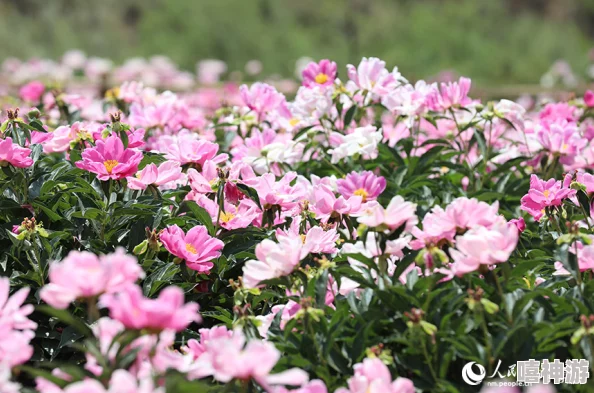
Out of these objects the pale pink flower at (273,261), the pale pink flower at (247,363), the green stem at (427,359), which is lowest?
the pale pink flower at (247,363)

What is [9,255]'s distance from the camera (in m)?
1.75

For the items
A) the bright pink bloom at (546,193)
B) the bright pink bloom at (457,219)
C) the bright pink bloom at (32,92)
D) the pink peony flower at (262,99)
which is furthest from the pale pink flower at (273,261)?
the bright pink bloom at (32,92)

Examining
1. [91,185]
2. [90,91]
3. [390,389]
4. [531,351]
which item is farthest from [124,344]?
[90,91]

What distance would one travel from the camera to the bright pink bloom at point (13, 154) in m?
1.66

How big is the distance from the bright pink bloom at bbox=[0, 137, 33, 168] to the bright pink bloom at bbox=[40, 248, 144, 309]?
0.66 metres

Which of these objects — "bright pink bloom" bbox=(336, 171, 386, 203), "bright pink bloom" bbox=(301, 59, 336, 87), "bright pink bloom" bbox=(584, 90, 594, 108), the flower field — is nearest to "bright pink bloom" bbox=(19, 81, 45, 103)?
the flower field

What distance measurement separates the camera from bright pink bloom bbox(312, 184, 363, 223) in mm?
1722

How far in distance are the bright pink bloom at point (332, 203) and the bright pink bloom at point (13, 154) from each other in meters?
0.66

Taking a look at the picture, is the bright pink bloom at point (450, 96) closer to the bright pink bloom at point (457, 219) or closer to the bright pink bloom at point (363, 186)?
the bright pink bloom at point (363, 186)

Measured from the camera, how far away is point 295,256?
1408 mm

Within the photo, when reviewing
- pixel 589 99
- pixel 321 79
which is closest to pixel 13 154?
pixel 321 79

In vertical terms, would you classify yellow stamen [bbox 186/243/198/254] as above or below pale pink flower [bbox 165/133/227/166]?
below

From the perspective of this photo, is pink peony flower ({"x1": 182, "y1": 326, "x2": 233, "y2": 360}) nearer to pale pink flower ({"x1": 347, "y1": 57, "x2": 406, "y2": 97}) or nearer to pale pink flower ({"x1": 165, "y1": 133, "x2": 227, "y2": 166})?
pale pink flower ({"x1": 165, "y1": 133, "x2": 227, "y2": 166})

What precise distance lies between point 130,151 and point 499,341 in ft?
3.06
